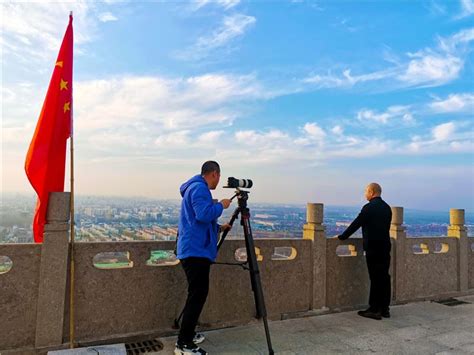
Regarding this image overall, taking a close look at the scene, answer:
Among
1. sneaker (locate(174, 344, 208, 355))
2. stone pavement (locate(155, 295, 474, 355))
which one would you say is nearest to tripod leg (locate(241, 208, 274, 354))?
stone pavement (locate(155, 295, 474, 355))

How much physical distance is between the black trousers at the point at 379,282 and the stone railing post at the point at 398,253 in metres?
0.87

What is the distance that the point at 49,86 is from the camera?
4051mm

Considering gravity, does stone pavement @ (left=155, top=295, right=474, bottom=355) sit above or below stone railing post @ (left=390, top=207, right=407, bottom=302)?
below

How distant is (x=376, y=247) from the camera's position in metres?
5.43

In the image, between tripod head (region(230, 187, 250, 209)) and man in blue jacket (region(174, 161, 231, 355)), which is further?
tripod head (region(230, 187, 250, 209))

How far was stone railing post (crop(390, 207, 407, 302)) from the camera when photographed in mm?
6219

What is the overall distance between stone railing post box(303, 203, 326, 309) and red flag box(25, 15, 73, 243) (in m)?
3.26

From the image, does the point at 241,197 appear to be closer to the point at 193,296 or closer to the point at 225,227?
the point at 225,227

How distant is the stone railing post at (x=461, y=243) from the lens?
7035 millimetres

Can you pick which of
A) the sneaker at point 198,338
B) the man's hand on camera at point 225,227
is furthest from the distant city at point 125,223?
the sneaker at point 198,338

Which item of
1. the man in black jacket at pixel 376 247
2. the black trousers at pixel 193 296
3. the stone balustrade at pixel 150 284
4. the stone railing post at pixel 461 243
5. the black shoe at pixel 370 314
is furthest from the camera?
the stone railing post at pixel 461 243

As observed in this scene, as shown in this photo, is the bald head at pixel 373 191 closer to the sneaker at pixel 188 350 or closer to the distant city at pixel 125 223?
the distant city at pixel 125 223

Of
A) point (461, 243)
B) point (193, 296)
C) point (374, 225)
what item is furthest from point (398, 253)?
point (193, 296)

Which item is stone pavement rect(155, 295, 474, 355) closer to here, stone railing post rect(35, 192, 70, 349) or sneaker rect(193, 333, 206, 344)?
sneaker rect(193, 333, 206, 344)
